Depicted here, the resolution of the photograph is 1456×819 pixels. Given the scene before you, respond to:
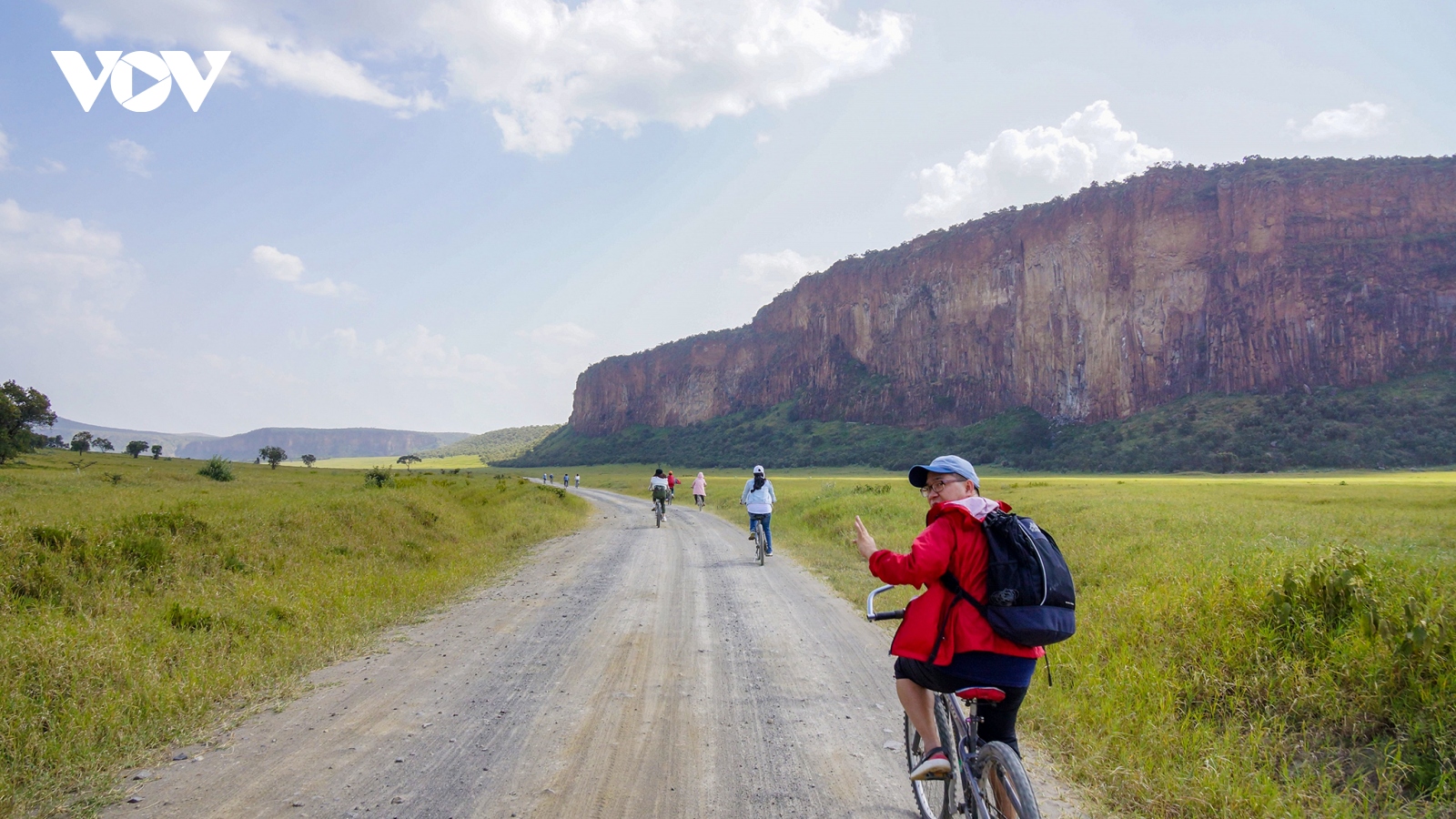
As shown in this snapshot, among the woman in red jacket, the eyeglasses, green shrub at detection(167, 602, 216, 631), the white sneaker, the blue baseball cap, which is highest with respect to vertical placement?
the blue baseball cap

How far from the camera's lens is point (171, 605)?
7.57 metres

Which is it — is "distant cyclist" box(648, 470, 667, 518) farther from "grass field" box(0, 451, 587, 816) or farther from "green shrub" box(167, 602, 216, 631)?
"green shrub" box(167, 602, 216, 631)

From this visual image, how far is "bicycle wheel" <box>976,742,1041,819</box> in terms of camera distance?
2.65 metres

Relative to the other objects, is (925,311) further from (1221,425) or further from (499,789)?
(499,789)

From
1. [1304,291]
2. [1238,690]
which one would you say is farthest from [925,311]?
[1238,690]

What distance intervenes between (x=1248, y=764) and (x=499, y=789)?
15.1 ft

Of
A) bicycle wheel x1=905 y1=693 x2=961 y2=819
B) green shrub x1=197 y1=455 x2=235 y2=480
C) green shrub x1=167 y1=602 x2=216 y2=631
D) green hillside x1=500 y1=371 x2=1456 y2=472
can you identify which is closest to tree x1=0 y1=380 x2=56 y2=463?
green shrub x1=197 y1=455 x2=235 y2=480

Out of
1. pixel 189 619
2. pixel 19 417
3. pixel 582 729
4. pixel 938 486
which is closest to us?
pixel 938 486

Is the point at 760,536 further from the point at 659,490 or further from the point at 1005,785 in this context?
the point at 1005,785

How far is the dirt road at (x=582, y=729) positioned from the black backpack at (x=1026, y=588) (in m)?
1.69

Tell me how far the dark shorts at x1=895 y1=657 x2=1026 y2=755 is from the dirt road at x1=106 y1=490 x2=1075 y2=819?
3.34 ft

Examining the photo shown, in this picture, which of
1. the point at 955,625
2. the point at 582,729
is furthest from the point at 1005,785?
the point at 582,729

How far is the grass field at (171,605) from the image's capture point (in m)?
4.52

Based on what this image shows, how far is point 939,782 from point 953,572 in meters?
1.71
